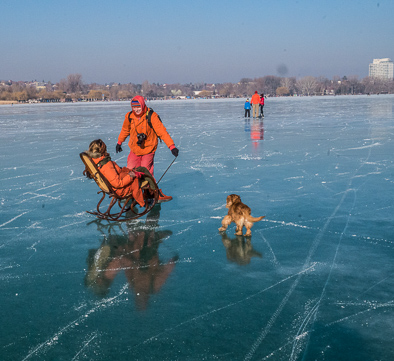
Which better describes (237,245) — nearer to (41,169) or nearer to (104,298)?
(104,298)

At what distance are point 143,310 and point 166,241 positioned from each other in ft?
5.62

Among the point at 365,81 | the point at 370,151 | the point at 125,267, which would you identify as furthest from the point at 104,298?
the point at 365,81

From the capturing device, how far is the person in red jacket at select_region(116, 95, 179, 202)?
270 inches

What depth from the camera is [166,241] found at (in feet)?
17.1

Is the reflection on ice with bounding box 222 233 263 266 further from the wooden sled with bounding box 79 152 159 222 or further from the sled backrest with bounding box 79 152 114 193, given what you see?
the sled backrest with bounding box 79 152 114 193

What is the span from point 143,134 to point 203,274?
3.22 metres

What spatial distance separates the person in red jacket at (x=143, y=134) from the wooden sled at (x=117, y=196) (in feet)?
1.68

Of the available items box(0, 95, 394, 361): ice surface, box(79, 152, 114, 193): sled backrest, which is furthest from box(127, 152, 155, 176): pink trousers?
box(79, 152, 114, 193): sled backrest

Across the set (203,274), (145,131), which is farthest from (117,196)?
(203,274)

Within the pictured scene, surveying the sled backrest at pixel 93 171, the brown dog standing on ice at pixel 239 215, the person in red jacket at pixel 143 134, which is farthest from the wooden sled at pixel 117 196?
the brown dog standing on ice at pixel 239 215

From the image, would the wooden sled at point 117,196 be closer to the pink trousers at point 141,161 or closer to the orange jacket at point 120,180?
the orange jacket at point 120,180

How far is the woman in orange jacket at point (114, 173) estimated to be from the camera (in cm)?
579

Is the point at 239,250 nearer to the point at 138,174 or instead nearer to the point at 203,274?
the point at 203,274

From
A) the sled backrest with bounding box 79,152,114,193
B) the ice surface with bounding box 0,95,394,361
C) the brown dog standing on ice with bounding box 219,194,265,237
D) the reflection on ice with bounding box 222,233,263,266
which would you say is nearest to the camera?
the ice surface with bounding box 0,95,394,361
